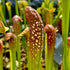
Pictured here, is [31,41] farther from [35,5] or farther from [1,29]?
[35,5]

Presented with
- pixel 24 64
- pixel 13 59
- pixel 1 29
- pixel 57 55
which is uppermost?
pixel 1 29

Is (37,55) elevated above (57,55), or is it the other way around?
(37,55)

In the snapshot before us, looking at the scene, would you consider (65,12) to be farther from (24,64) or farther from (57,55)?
(24,64)

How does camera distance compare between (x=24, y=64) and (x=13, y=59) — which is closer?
(x=13, y=59)

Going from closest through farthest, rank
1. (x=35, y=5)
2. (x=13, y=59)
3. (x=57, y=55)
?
(x=13, y=59), (x=57, y=55), (x=35, y=5)

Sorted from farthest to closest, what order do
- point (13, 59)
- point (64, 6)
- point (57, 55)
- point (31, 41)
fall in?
point (57, 55) < point (13, 59) < point (31, 41) < point (64, 6)

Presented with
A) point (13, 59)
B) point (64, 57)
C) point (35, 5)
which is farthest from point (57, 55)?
point (35, 5)

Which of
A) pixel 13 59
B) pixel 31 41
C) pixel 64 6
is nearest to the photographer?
pixel 64 6

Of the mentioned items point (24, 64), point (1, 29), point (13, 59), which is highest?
point (1, 29)

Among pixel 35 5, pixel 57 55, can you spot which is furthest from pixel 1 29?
pixel 35 5

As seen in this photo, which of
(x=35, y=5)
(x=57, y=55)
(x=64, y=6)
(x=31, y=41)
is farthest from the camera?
(x=35, y=5)
